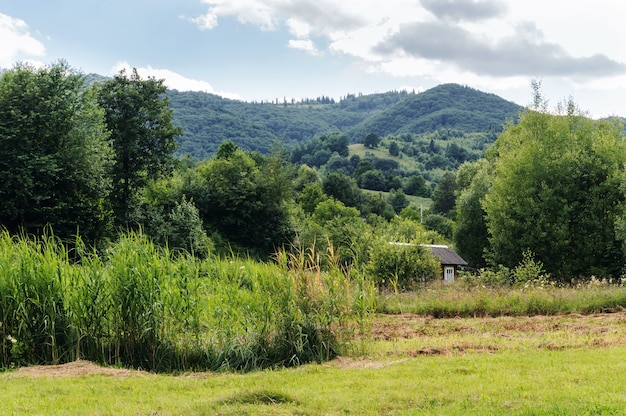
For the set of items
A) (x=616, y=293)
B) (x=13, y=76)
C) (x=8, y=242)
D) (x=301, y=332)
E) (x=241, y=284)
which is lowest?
(x=616, y=293)

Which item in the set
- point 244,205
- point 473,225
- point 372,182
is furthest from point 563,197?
point 372,182

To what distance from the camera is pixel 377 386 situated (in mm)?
7207

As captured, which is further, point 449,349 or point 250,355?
point 449,349

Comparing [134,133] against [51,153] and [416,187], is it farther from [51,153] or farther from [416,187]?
[416,187]

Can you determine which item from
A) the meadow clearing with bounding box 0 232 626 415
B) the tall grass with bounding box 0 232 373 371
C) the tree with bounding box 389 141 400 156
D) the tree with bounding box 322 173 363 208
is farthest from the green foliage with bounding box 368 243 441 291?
the tree with bounding box 389 141 400 156

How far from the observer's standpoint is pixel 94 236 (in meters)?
30.0

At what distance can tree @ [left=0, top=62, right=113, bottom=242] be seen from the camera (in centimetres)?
2703

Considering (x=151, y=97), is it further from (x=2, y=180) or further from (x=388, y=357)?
(x=388, y=357)

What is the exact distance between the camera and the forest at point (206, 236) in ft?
30.0

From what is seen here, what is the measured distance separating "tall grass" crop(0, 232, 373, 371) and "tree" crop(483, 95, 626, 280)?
89.1 ft

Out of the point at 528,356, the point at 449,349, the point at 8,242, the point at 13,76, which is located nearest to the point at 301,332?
the point at 449,349

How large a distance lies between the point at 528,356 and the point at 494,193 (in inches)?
1141

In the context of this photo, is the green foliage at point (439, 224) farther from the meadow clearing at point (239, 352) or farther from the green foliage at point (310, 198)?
the meadow clearing at point (239, 352)

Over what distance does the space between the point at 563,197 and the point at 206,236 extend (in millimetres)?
22876
